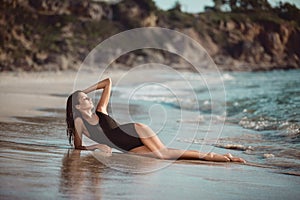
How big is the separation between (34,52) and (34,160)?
3287 cm

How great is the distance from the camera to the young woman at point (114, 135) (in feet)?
Answer: 17.1

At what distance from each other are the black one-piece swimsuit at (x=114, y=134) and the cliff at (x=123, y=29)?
2424 centimetres

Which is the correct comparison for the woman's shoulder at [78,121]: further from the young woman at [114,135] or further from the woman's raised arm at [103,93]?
the woman's raised arm at [103,93]

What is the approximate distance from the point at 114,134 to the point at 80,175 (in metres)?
1.35

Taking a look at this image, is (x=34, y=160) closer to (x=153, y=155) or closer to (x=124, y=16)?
(x=153, y=155)

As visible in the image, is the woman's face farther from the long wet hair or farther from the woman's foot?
the woman's foot

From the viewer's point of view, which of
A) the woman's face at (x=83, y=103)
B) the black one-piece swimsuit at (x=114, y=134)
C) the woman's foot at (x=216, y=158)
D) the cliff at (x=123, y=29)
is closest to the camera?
the woman's foot at (x=216, y=158)

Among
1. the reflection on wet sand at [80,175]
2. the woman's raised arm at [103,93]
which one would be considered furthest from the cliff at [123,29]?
the reflection on wet sand at [80,175]

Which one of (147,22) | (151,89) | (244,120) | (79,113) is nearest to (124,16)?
(147,22)

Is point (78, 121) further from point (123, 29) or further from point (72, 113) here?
point (123, 29)

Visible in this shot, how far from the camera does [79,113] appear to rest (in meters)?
5.37

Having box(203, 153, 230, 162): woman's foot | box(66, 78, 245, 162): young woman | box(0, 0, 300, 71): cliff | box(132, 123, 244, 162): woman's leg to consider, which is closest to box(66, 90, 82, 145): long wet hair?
box(66, 78, 245, 162): young woman

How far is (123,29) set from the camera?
171ft

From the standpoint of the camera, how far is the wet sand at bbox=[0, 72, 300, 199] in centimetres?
350
